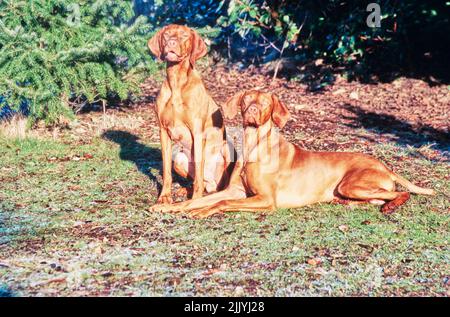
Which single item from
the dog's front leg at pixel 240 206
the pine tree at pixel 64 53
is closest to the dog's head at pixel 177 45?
the dog's front leg at pixel 240 206

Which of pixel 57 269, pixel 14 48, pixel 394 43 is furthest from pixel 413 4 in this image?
pixel 57 269

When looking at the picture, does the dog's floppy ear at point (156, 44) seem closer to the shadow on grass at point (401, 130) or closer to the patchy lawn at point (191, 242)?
the patchy lawn at point (191, 242)

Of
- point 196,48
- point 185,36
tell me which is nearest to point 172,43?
point 185,36

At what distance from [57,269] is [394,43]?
8.06m

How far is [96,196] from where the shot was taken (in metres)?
6.09

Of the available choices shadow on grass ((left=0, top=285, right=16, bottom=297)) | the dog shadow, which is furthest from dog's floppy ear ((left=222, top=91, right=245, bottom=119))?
shadow on grass ((left=0, top=285, right=16, bottom=297))

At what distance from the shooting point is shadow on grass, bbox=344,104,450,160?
803 centimetres

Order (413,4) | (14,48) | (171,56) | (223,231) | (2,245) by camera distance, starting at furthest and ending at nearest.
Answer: (413,4) → (14,48) → (171,56) → (223,231) → (2,245)

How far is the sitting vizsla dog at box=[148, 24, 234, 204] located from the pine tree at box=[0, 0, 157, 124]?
2.51 metres

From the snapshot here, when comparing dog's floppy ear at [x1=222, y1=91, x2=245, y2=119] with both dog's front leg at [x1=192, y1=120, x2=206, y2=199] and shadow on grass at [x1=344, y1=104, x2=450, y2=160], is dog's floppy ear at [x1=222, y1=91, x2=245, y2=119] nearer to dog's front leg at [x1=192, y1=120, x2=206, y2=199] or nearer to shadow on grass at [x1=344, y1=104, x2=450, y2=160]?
dog's front leg at [x1=192, y1=120, x2=206, y2=199]

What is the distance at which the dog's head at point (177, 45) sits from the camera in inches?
222

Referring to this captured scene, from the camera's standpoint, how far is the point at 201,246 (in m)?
4.67

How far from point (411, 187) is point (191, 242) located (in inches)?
88.6
